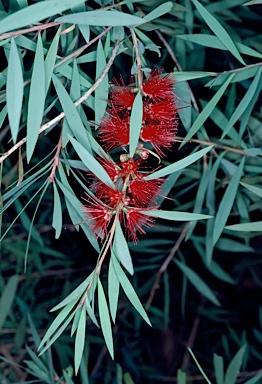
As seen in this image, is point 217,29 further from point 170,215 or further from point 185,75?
point 170,215

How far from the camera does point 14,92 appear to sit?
53 centimetres

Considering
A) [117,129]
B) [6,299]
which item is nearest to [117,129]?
[117,129]

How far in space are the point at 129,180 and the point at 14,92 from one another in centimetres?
18

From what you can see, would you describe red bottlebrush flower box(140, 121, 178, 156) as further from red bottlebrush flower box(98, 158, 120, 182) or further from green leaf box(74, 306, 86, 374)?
green leaf box(74, 306, 86, 374)

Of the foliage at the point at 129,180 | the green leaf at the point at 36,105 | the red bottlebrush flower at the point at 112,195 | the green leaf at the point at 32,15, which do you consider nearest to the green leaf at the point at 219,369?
the foliage at the point at 129,180

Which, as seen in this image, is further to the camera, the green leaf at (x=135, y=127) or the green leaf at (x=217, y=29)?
the green leaf at (x=217, y=29)

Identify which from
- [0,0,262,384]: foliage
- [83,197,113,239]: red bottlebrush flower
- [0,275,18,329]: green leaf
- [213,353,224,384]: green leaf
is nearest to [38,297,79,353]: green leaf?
[0,0,262,384]: foliage

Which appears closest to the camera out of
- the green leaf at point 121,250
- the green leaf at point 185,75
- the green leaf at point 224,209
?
the green leaf at point 121,250

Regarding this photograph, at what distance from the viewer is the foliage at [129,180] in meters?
0.62

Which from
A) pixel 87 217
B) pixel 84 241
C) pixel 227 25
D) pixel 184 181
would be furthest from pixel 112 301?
pixel 84 241

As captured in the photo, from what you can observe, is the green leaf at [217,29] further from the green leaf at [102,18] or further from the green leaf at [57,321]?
the green leaf at [57,321]

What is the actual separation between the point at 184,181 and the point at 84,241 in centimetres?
41

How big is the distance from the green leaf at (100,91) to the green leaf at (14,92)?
0.16 meters

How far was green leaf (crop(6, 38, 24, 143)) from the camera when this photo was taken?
50 cm
